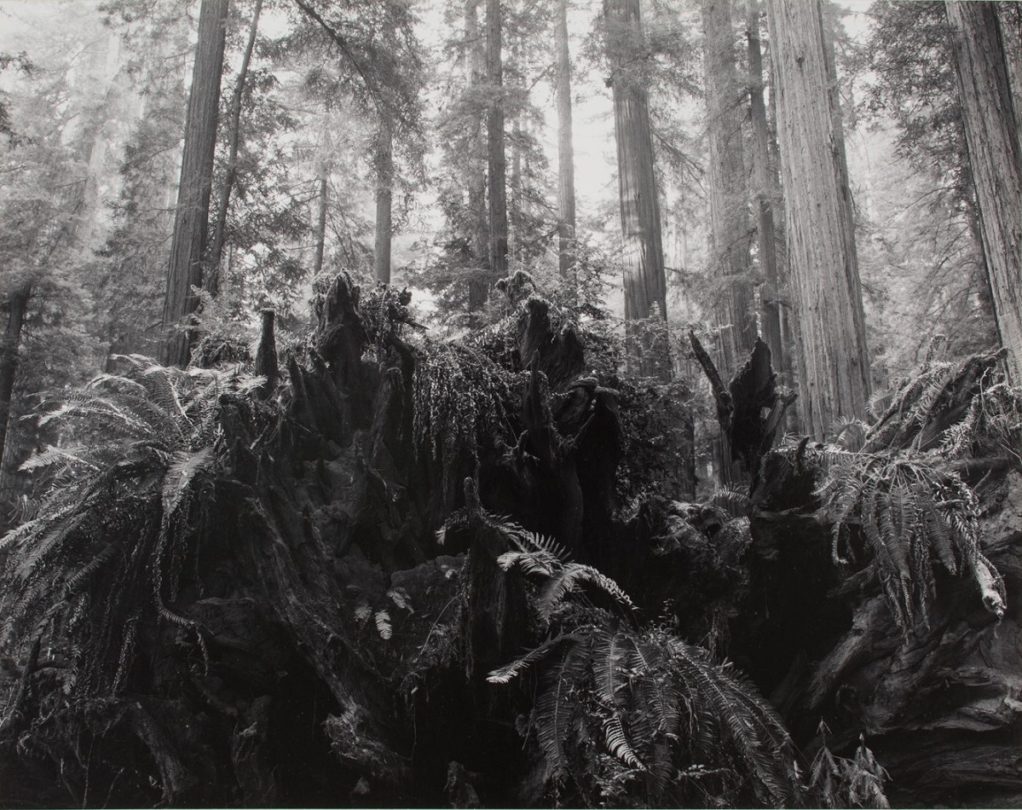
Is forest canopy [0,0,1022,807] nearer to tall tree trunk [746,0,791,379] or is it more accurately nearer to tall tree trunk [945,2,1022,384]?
tall tree trunk [945,2,1022,384]

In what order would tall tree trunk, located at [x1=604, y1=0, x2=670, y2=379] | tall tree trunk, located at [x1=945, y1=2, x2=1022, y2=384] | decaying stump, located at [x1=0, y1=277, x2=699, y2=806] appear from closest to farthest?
decaying stump, located at [x1=0, y1=277, x2=699, y2=806] < tall tree trunk, located at [x1=945, y1=2, x2=1022, y2=384] < tall tree trunk, located at [x1=604, y1=0, x2=670, y2=379]

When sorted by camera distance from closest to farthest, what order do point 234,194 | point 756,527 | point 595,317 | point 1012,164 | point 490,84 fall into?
point 756,527 < point 1012,164 < point 595,317 < point 234,194 < point 490,84

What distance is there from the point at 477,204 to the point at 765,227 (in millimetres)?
5055

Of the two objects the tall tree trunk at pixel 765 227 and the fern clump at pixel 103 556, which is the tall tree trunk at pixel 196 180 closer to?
the fern clump at pixel 103 556

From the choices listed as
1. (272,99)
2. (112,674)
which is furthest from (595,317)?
(272,99)

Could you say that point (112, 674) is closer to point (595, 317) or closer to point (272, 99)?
point (595, 317)

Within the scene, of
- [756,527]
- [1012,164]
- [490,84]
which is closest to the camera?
[756,527]

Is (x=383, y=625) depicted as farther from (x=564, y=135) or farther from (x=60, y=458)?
(x=564, y=135)

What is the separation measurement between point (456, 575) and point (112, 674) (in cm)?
170

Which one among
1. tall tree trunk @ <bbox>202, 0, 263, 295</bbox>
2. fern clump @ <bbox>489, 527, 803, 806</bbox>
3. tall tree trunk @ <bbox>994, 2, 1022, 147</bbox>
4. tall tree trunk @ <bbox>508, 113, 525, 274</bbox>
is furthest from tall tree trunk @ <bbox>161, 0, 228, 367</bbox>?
tall tree trunk @ <bbox>994, 2, 1022, 147</bbox>

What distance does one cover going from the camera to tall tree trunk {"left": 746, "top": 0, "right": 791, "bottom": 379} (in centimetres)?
1128

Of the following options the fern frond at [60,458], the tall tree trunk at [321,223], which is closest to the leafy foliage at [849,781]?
the fern frond at [60,458]

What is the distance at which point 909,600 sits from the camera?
3.14 meters

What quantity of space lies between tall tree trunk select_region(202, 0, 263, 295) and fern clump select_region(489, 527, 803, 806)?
641cm
